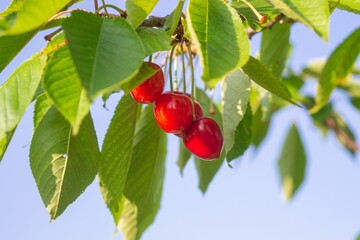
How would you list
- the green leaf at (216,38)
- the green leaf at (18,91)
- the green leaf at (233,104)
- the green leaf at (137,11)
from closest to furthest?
the green leaf at (216,38) < the green leaf at (18,91) < the green leaf at (137,11) < the green leaf at (233,104)

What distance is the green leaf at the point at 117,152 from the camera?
1467 mm

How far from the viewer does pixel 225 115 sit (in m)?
1.55

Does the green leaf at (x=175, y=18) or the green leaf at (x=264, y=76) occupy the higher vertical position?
the green leaf at (x=175, y=18)


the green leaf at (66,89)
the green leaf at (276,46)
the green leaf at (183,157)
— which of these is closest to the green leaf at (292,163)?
the green leaf at (276,46)

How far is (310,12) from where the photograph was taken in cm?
107

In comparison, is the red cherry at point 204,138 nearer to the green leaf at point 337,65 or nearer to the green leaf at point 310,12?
the green leaf at point 310,12

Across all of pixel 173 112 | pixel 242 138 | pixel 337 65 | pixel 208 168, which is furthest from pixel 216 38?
pixel 337 65

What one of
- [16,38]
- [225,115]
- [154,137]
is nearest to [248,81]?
[225,115]

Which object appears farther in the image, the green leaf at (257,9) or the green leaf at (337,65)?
the green leaf at (337,65)

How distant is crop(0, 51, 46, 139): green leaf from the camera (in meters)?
1.15

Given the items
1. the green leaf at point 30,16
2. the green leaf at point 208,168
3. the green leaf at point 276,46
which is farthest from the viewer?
the green leaf at point 276,46

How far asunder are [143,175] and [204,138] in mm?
364

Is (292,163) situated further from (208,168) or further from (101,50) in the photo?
(101,50)

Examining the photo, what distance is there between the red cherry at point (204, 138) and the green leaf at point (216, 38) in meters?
0.34
